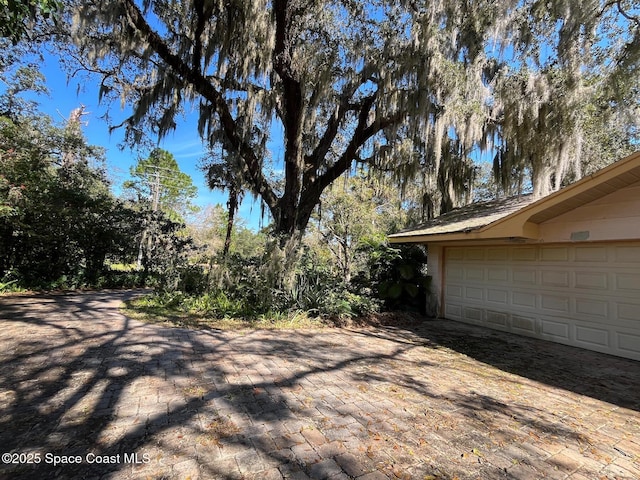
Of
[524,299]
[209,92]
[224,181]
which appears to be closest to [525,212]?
[524,299]

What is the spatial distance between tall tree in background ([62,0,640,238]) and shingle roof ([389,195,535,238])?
0.84 m

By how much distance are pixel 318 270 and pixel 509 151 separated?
5.18 metres

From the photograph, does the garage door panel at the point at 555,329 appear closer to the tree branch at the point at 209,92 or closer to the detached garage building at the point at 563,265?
the detached garage building at the point at 563,265

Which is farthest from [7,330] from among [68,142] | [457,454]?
[68,142]

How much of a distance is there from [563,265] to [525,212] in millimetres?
1168

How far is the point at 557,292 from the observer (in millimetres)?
5145

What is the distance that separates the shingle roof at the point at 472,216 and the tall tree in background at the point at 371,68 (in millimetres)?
840

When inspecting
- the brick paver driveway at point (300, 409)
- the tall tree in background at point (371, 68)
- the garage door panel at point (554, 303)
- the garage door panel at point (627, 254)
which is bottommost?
the brick paver driveway at point (300, 409)

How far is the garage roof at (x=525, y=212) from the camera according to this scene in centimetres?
405

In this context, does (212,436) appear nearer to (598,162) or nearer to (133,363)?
(133,363)

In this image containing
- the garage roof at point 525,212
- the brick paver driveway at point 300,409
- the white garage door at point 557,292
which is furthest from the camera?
the white garage door at point 557,292

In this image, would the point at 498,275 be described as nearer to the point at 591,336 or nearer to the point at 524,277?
the point at 524,277

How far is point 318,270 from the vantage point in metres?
6.75

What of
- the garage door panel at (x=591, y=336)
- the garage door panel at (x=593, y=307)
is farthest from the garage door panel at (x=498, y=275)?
the garage door panel at (x=591, y=336)
